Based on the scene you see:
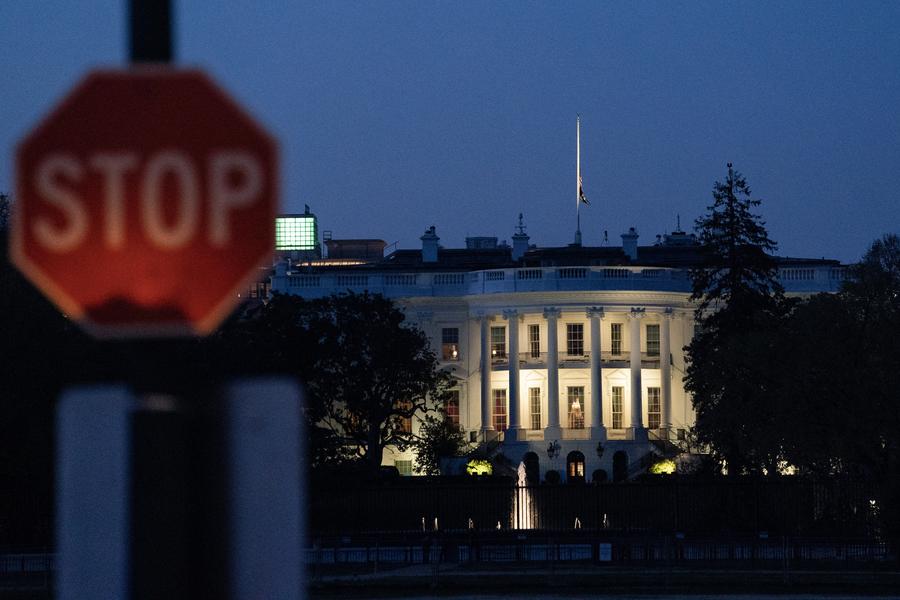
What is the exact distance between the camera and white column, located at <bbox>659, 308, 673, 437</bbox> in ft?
332

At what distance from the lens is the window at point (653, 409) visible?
102 metres

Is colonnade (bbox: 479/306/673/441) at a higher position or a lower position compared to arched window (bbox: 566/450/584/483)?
higher

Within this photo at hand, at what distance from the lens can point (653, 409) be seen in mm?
102562

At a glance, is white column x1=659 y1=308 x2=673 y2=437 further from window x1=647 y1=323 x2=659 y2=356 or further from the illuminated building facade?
window x1=647 y1=323 x2=659 y2=356

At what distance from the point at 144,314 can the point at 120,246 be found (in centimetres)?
20

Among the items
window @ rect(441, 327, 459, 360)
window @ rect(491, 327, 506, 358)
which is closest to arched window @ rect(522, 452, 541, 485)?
window @ rect(491, 327, 506, 358)

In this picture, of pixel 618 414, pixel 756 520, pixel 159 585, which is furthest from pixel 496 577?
pixel 618 414

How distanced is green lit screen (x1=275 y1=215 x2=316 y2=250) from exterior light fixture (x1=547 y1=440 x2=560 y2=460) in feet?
283

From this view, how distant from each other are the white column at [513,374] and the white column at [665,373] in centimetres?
855

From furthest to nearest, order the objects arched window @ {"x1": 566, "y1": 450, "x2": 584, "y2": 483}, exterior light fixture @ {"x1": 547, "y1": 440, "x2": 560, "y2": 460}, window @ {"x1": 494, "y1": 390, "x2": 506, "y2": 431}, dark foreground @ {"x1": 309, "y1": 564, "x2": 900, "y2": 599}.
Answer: window @ {"x1": 494, "y1": 390, "x2": 506, "y2": 431} → arched window @ {"x1": 566, "y1": 450, "x2": 584, "y2": 483} → exterior light fixture @ {"x1": 547, "y1": 440, "x2": 560, "y2": 460} → dark foreground @ {"x1": 309, "y1": 564, "x2": 900, "y2": 599}

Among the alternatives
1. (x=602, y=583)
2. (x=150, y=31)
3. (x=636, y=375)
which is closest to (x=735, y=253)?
(x=636, y=375)

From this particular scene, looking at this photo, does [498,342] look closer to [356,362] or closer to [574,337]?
[574,337]

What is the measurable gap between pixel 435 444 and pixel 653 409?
16.5 m

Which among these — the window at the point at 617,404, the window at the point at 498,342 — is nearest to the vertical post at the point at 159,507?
the window at the point at 617,404
